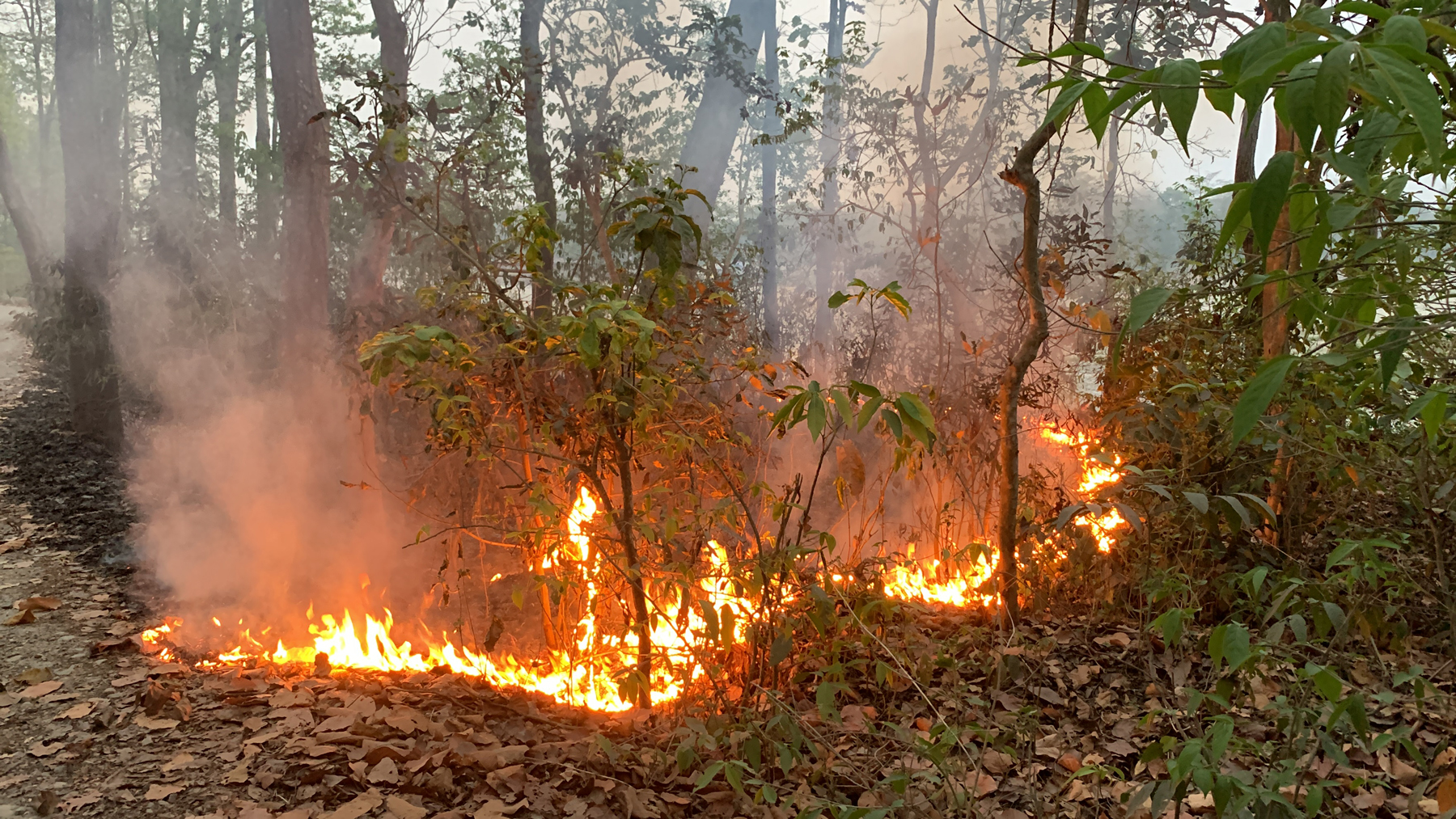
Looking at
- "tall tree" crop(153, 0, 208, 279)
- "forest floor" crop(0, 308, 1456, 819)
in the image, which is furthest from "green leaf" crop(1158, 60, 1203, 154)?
"tall tree" crop(153, 0, 208, 279)

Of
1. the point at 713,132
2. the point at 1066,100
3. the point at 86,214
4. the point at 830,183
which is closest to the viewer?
the point at 1066,100

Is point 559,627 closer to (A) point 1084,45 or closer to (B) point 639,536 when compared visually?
(B) point 639,536

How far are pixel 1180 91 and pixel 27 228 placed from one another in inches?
489

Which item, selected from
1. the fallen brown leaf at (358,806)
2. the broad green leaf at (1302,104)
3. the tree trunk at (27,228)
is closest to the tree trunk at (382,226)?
the tree trunk at (27,228)

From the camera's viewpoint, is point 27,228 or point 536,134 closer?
point 536,134

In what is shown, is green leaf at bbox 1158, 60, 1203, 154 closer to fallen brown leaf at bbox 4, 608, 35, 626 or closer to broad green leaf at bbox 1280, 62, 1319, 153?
broad green leaf at bbox 1280, 62, 1319, 153

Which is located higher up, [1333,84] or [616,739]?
[1333,84]

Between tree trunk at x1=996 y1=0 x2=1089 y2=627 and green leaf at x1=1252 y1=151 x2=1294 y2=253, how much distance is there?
1346 mm

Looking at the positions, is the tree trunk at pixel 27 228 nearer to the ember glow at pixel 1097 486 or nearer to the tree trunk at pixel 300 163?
the tree trunk at pixel 300 163

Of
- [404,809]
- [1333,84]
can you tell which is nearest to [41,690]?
[404,809]

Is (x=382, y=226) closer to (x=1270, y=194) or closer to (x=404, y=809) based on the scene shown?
(x=404, y=809)

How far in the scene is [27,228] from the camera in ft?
31.5

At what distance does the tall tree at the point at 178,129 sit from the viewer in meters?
10.1

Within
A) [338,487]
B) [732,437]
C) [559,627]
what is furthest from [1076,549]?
[338,487]
